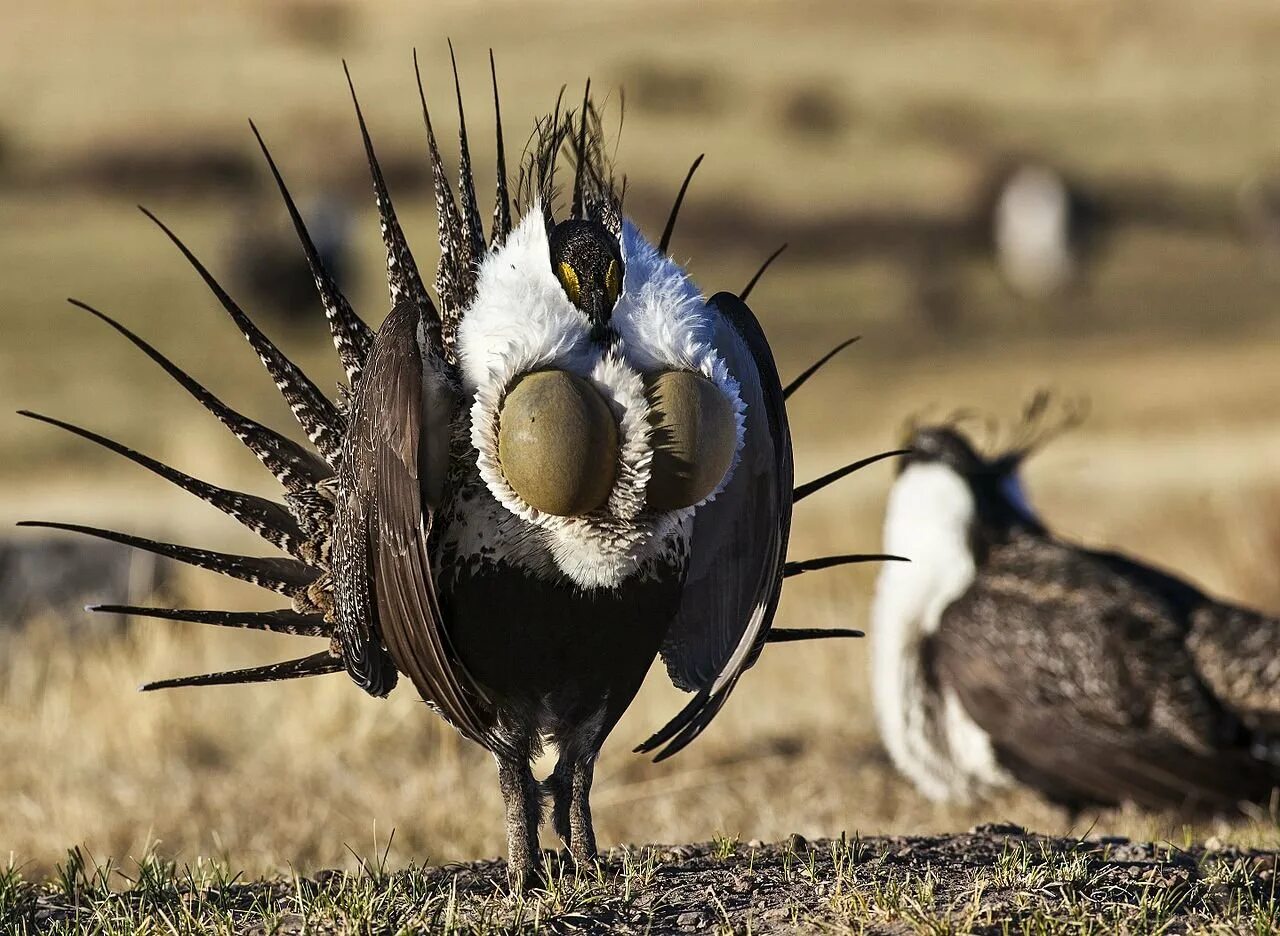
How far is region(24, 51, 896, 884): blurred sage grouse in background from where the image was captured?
2.82 metres

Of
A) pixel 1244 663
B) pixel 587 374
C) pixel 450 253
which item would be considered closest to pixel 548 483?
pixel 587 374

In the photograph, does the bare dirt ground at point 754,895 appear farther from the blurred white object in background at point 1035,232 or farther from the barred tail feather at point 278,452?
the blurred white object in background at point 1035,232

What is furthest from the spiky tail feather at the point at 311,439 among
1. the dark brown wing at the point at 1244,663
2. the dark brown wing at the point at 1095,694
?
the dark brown wing at the point at 1244,663

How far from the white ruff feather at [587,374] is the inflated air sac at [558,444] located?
3cm

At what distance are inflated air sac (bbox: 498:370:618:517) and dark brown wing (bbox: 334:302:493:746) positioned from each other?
0.49 ft

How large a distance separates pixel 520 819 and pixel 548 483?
69 centimetres

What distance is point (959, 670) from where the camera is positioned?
5586mm

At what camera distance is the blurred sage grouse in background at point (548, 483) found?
111 inches

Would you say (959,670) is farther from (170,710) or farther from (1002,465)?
(170,710)

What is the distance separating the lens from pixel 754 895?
3.00 m

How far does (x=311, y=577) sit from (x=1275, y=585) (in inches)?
205

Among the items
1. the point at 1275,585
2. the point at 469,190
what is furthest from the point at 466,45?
the point at 469,190

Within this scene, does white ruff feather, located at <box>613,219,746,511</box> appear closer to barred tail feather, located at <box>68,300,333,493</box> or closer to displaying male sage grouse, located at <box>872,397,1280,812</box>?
barred tail feather, located at <box>68,300,333,493</box>

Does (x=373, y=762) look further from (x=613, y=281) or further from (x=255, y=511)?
(x=613, y=281)
